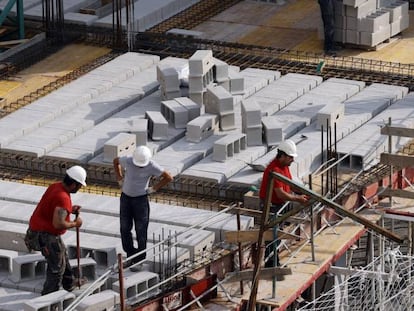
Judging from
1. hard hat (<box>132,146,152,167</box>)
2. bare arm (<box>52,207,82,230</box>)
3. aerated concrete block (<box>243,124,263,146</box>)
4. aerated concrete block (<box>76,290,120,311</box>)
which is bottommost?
aerated concrete block (<box>243,124,263,146</box>)

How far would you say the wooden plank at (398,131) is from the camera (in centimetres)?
2934

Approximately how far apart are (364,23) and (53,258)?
13.1 meters

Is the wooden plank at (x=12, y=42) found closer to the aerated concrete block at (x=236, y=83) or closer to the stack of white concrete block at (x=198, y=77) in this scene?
the aerated concrete block at (x=236, y=83)

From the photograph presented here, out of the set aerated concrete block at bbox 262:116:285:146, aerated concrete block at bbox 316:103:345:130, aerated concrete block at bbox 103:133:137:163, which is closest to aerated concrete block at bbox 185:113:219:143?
aerated concrete block at bbox 262:116:285:146

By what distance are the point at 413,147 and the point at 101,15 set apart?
361 inches

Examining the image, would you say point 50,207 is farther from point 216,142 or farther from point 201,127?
point 201,127

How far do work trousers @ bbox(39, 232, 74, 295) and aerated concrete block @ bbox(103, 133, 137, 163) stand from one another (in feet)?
17.0

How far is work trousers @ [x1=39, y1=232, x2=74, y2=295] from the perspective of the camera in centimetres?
2492

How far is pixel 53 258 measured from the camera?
24.9 meters

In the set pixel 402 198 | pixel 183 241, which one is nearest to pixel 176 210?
pixel 183 241

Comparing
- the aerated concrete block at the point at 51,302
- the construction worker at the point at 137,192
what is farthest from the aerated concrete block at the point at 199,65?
the aerated concrete block at the point at 51,302

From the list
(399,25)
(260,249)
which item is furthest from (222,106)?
(260,249)

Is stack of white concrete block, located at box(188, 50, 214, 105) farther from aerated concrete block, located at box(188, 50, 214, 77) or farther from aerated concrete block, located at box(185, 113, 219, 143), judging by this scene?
aerated concrete block, located at box(185, 113, 219, 143)

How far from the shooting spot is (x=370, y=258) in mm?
29594
